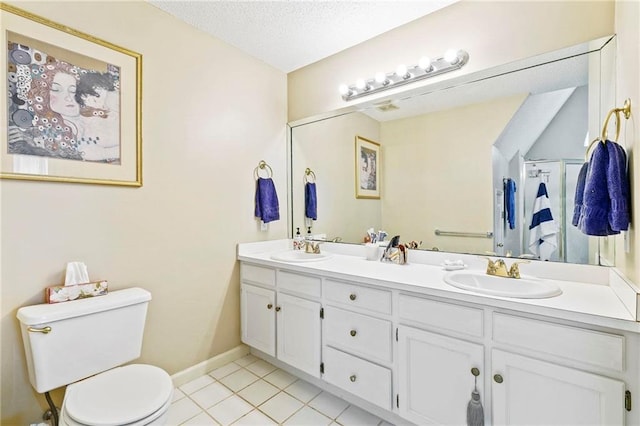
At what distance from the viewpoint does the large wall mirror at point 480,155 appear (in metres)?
1.47

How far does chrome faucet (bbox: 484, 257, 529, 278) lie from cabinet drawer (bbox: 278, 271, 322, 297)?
0.95m

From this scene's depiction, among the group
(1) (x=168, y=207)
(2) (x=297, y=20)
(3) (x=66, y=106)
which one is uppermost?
(2) (x=297, y=20)

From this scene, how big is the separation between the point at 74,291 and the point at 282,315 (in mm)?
1146

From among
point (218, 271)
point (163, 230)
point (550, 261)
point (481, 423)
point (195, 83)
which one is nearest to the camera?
point (481, 423)

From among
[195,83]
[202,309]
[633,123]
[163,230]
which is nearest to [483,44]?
[633,123]

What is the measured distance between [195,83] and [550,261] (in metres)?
2.39

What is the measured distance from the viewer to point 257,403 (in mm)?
1812

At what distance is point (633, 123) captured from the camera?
3.63ft

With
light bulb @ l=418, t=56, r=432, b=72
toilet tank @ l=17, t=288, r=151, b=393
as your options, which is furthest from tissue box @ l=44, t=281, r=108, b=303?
light bulb @ l=418, t=56, r=432, b=72

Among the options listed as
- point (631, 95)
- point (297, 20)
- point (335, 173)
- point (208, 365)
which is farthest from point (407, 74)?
point (208, 365)

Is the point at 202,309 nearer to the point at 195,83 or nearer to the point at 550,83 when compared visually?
the point at 195,83

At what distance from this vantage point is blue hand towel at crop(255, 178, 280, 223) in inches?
94.6

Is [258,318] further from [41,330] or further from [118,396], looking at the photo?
[41,330]

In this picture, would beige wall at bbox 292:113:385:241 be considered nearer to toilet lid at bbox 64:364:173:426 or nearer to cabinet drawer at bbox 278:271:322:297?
cabinet drawer at bbox 278:271:322:297
